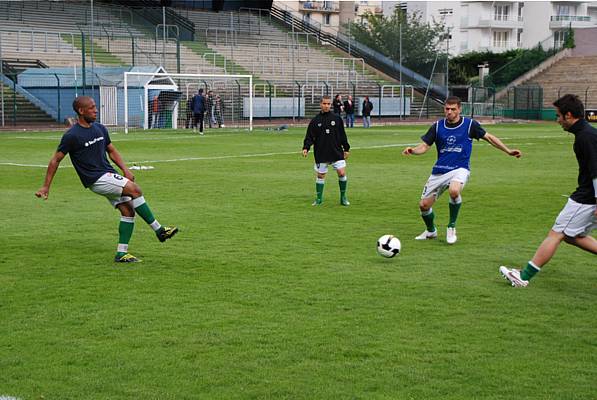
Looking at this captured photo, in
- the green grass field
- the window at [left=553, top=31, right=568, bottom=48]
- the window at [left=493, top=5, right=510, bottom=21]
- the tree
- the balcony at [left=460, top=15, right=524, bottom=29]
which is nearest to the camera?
the green grass field

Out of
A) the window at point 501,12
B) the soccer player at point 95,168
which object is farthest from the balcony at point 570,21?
the soccer player at point 95,168

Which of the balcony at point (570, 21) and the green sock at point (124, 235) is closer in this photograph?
the green sock at point (124, 235)

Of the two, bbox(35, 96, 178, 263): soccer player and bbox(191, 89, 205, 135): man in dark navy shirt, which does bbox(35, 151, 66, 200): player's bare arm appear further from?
bbox(191, 89, 205, 135): man in dark navy shirt

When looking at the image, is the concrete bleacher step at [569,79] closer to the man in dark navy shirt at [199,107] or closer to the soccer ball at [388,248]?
the man in dark navy shirt at [199,107]

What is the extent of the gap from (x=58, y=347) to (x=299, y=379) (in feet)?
6.25

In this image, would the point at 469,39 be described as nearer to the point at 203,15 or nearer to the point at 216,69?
the point at 203,15

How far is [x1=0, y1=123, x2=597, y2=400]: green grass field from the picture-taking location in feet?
20.0

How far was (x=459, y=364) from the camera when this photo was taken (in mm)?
6398

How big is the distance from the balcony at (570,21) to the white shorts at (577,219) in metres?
91.5

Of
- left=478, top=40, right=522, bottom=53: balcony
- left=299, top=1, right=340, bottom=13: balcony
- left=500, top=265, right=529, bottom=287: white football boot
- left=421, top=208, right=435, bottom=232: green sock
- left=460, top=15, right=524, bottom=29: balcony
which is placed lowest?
left=500, top=265, right=529, bottom=287: white football boot

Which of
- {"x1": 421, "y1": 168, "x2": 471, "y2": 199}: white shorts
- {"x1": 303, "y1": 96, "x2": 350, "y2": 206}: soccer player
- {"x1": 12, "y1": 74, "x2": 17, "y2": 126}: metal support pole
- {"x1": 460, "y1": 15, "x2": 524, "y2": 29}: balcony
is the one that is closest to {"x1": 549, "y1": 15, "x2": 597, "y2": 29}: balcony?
{"x1": 460, "y1": 15, "x2": 524, "y2": 29}: balcony

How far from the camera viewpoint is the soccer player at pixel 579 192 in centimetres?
820

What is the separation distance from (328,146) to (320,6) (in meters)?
93.2

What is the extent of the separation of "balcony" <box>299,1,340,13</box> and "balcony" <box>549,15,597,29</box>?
80.3 ft
